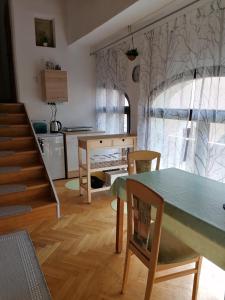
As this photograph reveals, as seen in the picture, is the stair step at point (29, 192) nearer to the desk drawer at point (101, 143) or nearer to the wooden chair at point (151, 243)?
the desk drawer at point (101, 143)

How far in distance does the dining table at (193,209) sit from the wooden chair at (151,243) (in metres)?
0.12

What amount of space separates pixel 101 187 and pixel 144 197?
2.22 m

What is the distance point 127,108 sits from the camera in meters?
3.98

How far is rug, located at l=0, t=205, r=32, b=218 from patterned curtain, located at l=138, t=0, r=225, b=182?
1796mm

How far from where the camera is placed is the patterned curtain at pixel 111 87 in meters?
3.91

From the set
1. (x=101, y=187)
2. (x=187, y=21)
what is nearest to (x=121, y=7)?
(x=187, y=21)

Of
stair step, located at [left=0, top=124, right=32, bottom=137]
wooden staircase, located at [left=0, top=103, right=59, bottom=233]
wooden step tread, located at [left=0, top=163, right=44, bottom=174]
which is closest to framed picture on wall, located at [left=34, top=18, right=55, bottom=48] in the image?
wooden staircase, located at [left=0, top=103, right=59, bottom=233]

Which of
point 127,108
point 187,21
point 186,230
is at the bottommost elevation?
point 186,230

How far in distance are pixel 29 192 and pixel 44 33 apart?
3286 mm

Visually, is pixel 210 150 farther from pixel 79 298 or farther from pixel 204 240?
pixel 79 298

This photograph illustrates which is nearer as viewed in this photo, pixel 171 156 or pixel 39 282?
pixel 39 282

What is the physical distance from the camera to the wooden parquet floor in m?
1.69

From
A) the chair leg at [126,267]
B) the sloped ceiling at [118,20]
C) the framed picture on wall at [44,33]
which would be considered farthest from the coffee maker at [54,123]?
the chair leg at [126,267]

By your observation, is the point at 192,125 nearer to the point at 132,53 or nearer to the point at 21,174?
the point at 132,53
